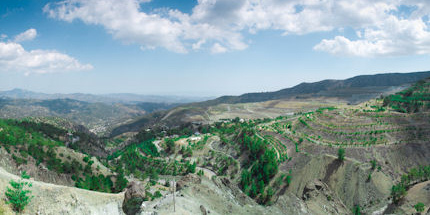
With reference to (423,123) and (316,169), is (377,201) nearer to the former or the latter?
(316,169)

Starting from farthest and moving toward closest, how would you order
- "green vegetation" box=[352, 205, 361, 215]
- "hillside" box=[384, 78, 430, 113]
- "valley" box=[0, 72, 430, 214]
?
"hillside" box=[384, 78, 430, 113] < "green vegetation" box=[352, 205, 361, 215] < "valley" box=[0, 72, 430, 214]

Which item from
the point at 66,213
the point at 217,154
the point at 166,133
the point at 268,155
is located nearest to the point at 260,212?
the point at 66,213

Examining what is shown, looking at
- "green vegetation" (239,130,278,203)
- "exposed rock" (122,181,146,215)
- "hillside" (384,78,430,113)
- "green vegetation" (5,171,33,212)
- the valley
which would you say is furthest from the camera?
"hillside" (384,78,430,113)

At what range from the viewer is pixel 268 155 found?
71938 mm

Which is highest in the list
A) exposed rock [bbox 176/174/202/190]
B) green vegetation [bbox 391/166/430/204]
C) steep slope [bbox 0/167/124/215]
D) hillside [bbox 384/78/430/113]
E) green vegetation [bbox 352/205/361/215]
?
hillside [bbox 384/78/430/113]

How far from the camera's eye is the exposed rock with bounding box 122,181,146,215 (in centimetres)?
3091

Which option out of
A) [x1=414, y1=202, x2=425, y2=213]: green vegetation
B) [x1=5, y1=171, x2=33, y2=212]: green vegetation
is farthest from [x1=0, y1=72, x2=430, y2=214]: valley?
[x1=414, y1=202, x2=425, y2=213]: green vegetation

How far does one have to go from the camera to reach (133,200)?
105 ft

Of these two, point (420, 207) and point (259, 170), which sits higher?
point (420, 207)

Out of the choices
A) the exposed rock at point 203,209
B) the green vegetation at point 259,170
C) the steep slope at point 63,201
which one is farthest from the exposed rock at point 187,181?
the green vegetation at point 259,170

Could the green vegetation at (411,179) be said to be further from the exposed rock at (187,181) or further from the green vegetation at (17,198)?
the green vegetation at (17,198)

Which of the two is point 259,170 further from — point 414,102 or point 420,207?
point 414,102

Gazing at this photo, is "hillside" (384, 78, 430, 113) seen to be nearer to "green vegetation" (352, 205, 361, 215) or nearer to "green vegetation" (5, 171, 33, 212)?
"green vegetation" (352, 205, 361, 215)

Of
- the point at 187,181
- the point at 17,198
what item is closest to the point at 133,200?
the point at 187,181
